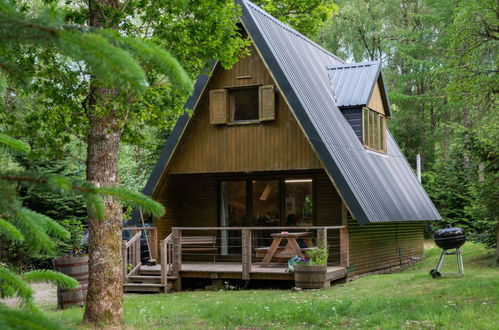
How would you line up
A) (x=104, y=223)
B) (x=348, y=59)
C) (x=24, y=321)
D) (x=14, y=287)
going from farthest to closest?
(x=348, y=59) < (x=104, y=223) < (x=14, y=287) < (x=24, y=321)

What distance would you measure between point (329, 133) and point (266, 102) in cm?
173

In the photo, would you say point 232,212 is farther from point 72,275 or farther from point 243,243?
point 72,275

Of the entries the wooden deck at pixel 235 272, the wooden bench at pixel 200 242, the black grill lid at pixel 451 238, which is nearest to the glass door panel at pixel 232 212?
the wooden bench at pixel 200 242

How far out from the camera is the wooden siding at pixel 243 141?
1467cm

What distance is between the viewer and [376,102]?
701 inches

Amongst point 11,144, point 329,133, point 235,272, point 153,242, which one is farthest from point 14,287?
point 153,242

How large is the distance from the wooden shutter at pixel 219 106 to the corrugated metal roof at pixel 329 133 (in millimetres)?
1549

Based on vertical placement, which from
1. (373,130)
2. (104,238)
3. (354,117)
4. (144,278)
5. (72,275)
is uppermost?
(354,117)

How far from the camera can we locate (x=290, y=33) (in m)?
18.1

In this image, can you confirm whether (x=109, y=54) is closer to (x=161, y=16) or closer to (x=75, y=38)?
(x=75, y=38)

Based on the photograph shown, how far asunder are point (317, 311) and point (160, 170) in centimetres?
770

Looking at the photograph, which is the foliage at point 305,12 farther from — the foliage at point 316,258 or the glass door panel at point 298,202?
the foliage at point 316,258

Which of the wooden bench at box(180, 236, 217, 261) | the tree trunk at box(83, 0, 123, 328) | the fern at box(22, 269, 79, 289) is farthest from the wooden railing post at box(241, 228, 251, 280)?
the fern at box(22, 269, 79, 289)

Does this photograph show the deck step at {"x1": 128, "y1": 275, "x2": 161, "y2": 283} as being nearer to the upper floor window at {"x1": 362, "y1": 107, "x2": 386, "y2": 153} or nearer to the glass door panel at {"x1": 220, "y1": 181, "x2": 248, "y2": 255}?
the glass door panel at {"x1": 220, "y1": 181, "x2": 248, "y2": 255}
